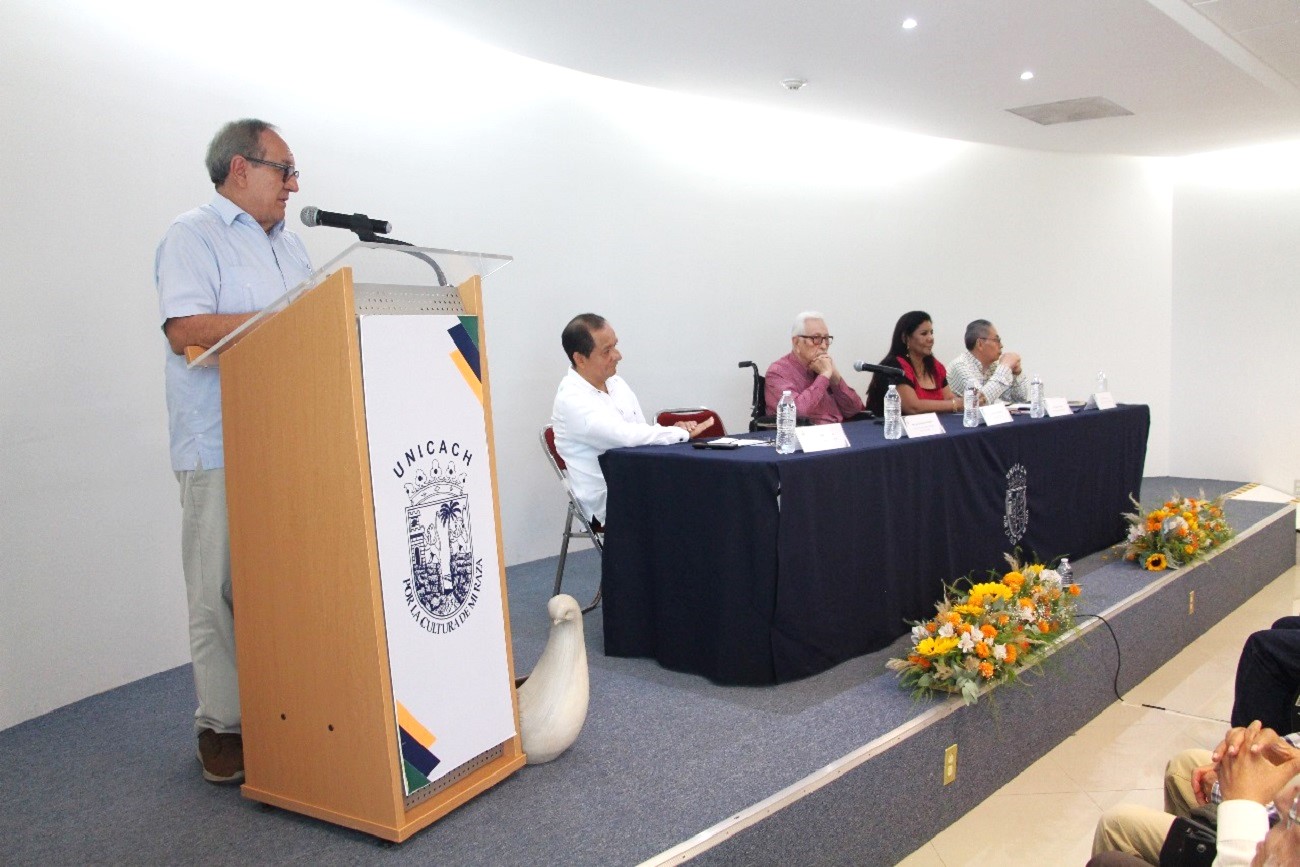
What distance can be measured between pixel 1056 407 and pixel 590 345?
7.06 ft

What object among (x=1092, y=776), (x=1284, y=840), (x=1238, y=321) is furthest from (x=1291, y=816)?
(x=1238, y=321)

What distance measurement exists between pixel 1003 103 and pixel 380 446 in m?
4.99

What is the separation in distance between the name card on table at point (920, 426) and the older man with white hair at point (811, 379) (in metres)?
0.63

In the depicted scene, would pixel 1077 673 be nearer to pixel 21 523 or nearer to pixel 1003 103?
pixel 21 523

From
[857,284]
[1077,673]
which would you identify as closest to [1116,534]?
[1077,673]

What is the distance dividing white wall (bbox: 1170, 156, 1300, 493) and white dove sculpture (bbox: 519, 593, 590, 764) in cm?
703

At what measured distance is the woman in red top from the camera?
4.58 m

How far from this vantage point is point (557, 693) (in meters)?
2.13

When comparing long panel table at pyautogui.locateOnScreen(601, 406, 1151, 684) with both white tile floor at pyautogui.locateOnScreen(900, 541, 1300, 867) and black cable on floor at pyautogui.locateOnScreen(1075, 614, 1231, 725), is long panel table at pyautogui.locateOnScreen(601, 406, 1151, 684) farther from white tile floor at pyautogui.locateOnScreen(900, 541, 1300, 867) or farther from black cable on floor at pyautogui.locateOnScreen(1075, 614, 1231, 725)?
white tile floor at pyautogui.locateOnScreen(900, 541, 1300, 867)

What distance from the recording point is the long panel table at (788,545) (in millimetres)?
2621

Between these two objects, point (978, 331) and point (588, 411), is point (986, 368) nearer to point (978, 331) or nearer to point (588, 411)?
point (978, 331)

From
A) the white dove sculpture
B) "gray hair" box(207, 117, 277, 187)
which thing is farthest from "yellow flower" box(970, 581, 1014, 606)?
"gray hair" box(207, 117, 277, 187)

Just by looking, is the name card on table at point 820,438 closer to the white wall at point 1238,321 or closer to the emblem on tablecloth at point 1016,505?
the emblem on tablecloth at point 1016,505

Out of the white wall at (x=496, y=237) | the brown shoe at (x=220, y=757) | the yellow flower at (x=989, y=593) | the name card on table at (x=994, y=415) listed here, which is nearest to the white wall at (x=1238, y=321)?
the white wall at (x=496, y=237)
